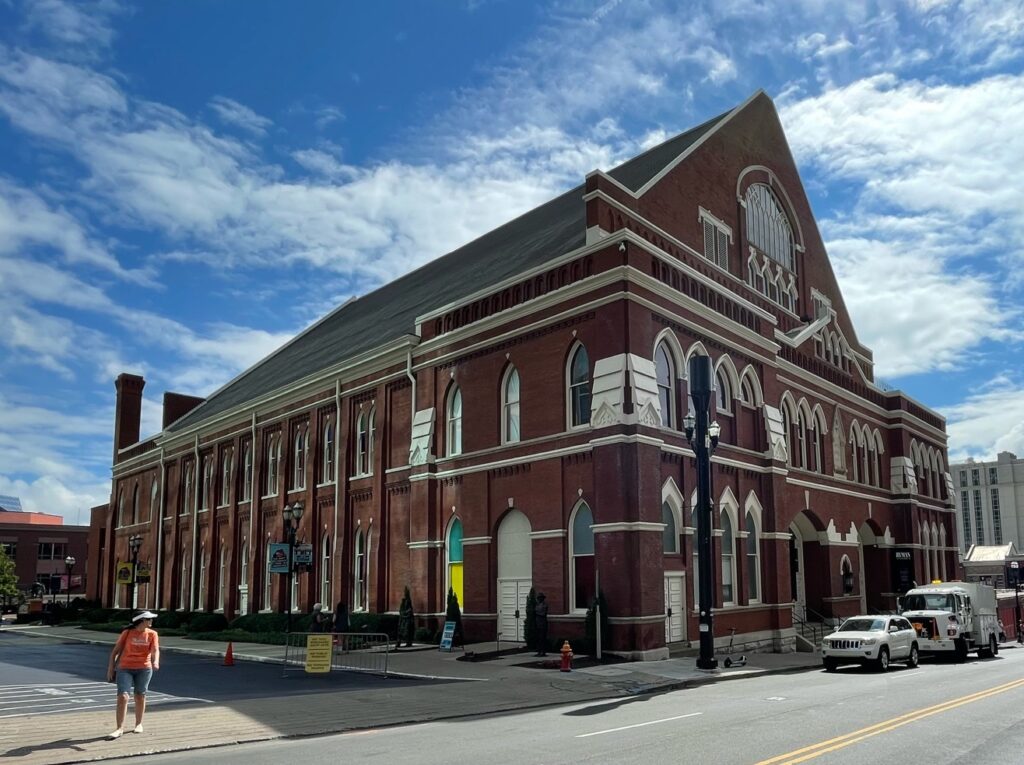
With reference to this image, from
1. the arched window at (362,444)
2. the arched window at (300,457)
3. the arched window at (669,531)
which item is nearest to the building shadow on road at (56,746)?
the arched window at (669,531)

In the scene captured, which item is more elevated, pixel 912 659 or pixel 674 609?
pixel 674 609

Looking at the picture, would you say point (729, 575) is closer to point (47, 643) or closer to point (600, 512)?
point (600, 512)

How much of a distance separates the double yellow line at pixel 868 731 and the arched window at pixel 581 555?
35.7 feet

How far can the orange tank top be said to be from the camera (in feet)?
41.0

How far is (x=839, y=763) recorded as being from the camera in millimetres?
9875

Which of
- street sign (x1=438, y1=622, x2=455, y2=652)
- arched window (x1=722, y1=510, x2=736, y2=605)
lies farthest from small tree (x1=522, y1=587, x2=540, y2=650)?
arched window (x1=722, y1=510, x2=736, y2=605)

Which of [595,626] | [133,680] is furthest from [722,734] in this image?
[595,626]

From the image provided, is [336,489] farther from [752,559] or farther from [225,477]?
[752,559]

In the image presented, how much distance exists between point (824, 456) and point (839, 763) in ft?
104

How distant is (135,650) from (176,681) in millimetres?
9077

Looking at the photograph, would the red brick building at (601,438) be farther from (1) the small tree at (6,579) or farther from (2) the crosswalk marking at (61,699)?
(1) the small tree at (6,579)

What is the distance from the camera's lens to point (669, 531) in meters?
27.1

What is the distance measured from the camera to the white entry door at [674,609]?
1028 inches

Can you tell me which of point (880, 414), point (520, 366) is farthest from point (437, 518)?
point (880, 414)
